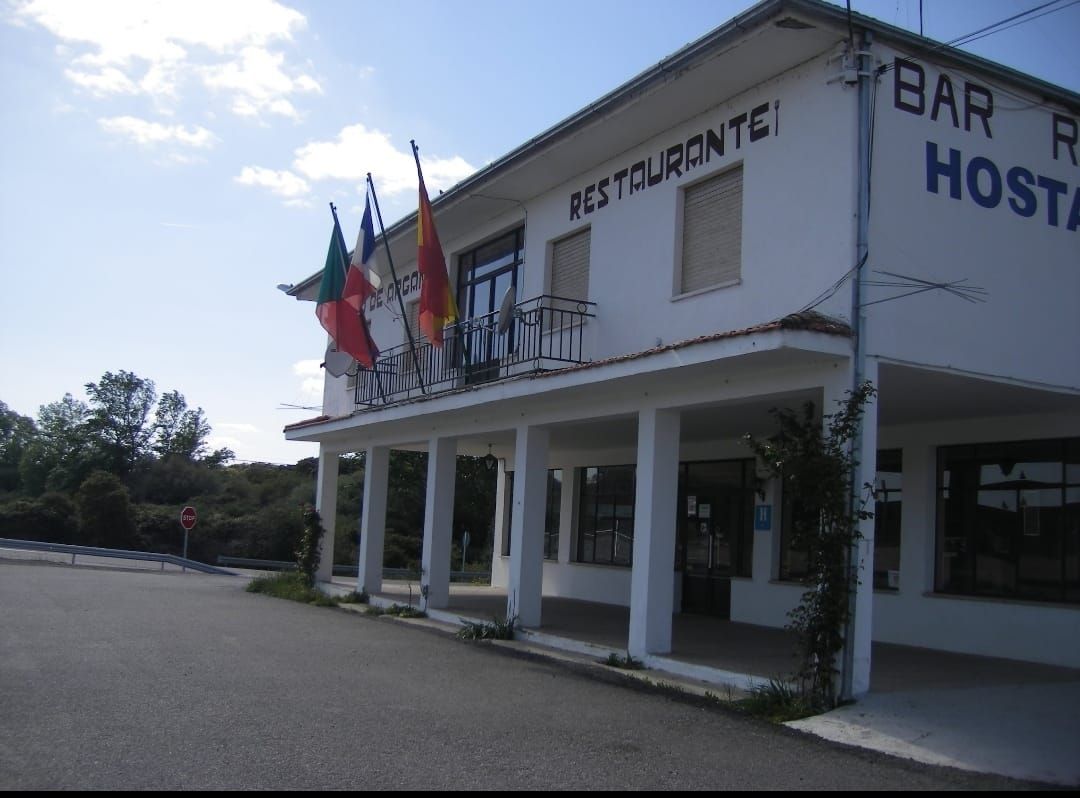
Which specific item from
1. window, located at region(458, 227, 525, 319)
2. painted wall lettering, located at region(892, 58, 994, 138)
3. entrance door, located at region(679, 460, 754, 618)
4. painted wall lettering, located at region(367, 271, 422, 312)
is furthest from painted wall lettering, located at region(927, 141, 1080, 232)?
painted wall lettering, located at region(367, 271, 422, 312)

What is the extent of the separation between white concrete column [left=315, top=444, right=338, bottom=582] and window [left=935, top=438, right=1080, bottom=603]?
13.3m

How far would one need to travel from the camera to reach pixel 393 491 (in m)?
45.9

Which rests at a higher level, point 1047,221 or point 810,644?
point 1047,221

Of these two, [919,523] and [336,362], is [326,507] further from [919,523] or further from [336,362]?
[919,523]

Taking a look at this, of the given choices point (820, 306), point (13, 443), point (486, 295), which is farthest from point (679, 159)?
point (13, 443)

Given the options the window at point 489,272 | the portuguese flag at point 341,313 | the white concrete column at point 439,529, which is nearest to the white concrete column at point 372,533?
the white concrete column at point 439,529

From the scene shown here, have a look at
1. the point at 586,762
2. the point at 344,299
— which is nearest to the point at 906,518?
the point at 586,762

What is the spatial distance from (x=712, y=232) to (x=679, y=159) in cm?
113

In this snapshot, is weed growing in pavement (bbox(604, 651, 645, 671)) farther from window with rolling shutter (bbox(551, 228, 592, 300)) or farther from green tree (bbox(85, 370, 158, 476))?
green tree (bbox(85, 370, 158, 476))

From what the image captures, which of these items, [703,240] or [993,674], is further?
[703,240]

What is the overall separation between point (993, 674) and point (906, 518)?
3.19 meters

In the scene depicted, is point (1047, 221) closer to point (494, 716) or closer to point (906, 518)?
point (906, 518)

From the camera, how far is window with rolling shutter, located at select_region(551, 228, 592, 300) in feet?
46.4

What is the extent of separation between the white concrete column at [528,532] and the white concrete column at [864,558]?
5670 mm
